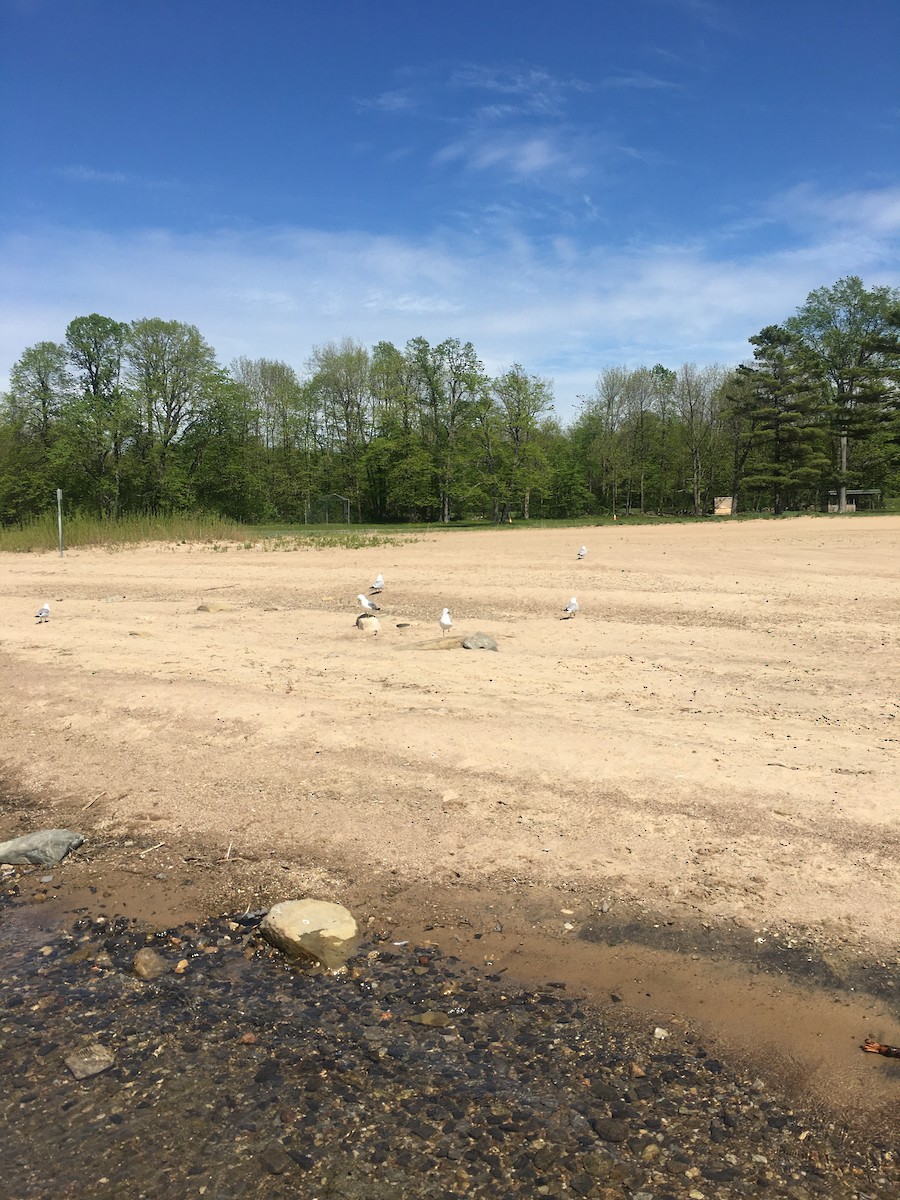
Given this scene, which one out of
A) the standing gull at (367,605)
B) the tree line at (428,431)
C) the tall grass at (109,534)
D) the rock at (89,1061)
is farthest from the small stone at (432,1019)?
the tree line at (428,431)

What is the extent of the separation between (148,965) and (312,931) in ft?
2.60

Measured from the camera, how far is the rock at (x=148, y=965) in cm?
387

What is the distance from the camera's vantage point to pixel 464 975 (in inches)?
149

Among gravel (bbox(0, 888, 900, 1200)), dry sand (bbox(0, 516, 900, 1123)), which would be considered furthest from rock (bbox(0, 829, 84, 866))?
gravel (bbox(0, 888, 900, 1200))

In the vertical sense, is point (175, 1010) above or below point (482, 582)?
below

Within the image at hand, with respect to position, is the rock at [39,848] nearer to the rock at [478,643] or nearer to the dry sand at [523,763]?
the dry sand at [523,763]

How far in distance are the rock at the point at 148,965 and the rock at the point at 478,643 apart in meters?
5.77

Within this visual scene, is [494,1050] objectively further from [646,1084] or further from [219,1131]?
[219,1131]

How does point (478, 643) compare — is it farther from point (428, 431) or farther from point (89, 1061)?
point (428, 431)

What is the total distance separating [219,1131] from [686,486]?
62182 millimetres

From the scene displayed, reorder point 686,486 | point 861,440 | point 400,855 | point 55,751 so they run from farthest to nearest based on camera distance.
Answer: point 686,486 → point 861,440 → point 55,751 → point 400,855

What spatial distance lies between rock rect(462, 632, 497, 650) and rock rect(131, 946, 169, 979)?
577 cm

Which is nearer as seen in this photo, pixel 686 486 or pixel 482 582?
pixel 482 582

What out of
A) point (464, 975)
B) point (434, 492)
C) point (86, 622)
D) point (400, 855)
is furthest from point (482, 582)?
point (434, 492)
